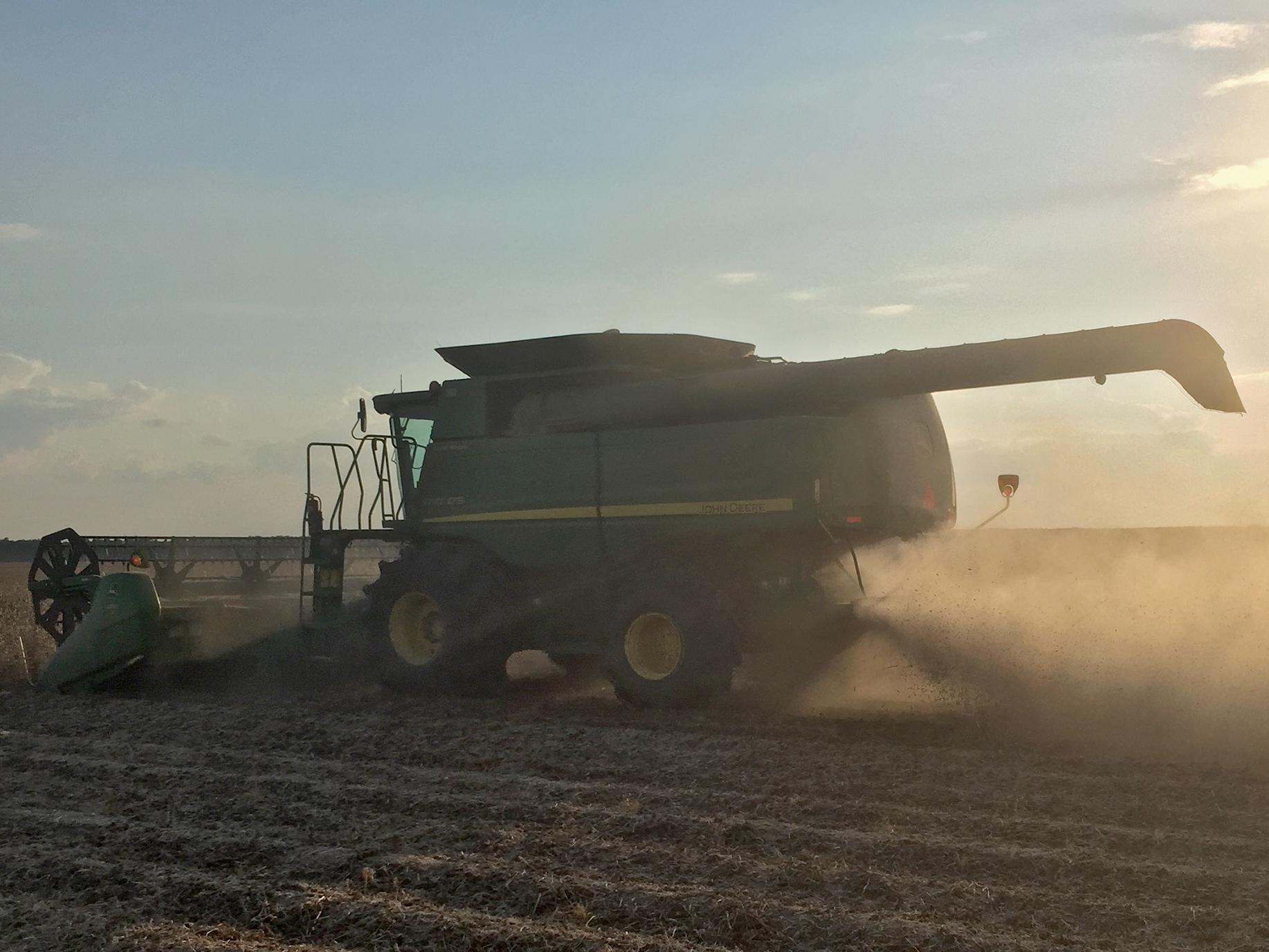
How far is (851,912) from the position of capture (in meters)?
5.36

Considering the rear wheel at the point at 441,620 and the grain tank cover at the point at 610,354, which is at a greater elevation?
the grain tank cover at the point at 610,354

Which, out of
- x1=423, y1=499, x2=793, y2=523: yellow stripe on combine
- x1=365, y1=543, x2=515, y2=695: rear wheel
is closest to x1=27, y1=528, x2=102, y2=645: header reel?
x1=365, y1=543, x2=515, y2=695: rear wheel

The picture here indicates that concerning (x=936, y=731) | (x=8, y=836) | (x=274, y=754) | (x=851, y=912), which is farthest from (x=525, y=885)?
(x=936, y=731)

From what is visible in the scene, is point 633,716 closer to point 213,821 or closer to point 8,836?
point 213,821

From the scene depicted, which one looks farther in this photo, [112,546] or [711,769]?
[112,546]

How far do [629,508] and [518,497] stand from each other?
134 cm

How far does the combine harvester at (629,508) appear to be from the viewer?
10906 mm

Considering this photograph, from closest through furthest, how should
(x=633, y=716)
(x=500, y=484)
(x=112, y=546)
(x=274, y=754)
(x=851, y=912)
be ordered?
(x=851, y=912) → (x=274, y=754) → (x=633, y=716) → (x=500, y=484) → (x=112, y=546)

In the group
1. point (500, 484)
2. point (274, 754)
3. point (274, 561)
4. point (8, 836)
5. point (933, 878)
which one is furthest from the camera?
point (274, 561)

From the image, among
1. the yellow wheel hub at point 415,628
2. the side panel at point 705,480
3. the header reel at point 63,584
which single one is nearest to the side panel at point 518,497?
the side panel at point 705,480

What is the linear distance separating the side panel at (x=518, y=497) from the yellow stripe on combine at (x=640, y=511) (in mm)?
11

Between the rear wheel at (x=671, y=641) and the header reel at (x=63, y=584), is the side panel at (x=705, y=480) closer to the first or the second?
the rear wheel at (x=671, y=641)

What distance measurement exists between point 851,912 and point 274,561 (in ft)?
94.2

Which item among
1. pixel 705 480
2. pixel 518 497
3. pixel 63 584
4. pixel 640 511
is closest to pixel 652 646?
pixel 640 511
